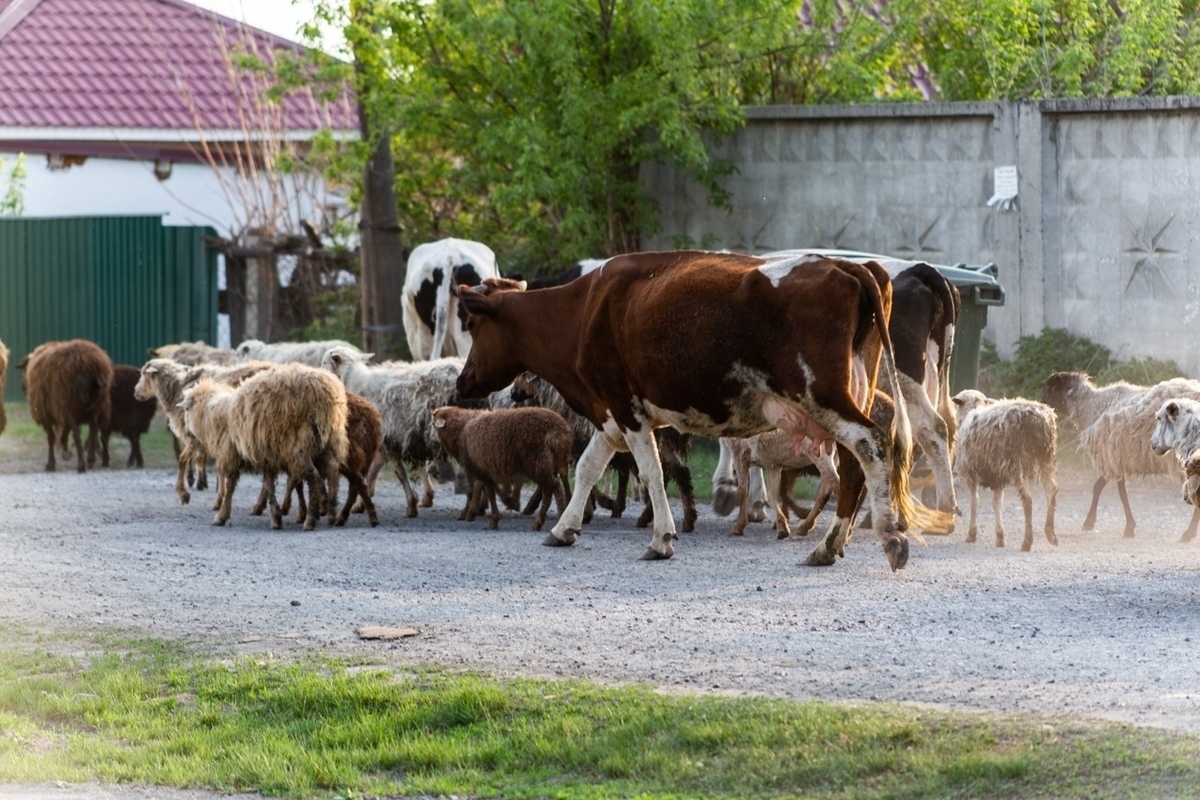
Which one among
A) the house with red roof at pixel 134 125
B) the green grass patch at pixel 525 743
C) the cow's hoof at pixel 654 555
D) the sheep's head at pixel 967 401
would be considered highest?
the house with red roof at pixel 134 125

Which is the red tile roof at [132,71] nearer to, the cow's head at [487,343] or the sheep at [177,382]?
the sheep at [177,382]

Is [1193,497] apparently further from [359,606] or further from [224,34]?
[224,34]

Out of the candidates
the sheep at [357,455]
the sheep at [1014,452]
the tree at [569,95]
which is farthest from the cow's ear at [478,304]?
the tree at [569,95]

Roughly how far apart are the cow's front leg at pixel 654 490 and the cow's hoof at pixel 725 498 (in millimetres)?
2352

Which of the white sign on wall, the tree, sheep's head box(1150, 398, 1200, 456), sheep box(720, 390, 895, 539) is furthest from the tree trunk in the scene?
sheep's head box(1150, 398, 1200, 456)

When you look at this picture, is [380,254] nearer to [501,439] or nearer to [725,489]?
[725,489]

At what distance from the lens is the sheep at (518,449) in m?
12.4

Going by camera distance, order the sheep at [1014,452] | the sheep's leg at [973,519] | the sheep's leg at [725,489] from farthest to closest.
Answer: the sheep's leg at [725,489], the sheep's leg at [973,519], the sheep at [1014,452]

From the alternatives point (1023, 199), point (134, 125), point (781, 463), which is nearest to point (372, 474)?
point (781, 463)

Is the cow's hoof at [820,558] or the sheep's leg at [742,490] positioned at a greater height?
the sheep's leg at [742,490]

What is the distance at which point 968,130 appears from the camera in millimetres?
16766

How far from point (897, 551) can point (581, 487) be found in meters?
2.59

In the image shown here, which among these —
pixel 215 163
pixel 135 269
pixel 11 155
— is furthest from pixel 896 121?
pixel 11 155

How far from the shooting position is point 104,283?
24.2 m
